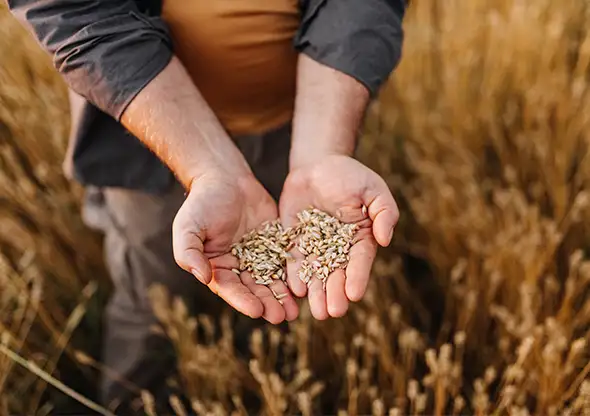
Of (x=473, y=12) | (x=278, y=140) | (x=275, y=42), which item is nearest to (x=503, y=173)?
(x=473, y=12)

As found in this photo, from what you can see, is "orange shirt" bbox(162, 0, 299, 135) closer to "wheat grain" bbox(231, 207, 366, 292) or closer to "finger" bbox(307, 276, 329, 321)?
"wheat grain" bbox(231, 207, 366, 292)

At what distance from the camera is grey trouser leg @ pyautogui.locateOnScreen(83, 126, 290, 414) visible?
→ 62.6 inches

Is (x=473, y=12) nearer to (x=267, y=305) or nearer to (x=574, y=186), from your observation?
(x=574, y=186)

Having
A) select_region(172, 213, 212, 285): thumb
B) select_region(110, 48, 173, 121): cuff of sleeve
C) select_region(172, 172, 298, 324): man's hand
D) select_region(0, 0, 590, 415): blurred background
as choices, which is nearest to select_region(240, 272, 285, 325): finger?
select_region(172, 172, 298, 324): man's hand

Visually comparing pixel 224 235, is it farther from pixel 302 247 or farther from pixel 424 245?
pixel 424 245

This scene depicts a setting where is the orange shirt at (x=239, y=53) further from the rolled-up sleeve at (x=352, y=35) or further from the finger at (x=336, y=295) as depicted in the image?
the finger at (x=336, y=295)

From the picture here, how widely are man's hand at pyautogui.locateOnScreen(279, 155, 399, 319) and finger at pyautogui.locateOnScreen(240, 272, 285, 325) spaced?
0.05 metres

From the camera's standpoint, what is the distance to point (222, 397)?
1.66m

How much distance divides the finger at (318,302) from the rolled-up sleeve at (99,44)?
17.9 inches

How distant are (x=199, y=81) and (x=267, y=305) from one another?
493 mm

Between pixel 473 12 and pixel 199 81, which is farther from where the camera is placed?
pixel 473 12

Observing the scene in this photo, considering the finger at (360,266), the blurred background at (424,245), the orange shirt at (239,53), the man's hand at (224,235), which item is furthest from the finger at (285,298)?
the orange shirt at (239,53)

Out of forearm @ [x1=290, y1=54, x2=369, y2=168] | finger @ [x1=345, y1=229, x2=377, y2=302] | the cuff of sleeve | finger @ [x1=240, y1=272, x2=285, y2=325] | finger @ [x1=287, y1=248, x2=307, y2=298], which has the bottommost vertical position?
finger @ [x1=287, y1=248, x2=307, y2=298]

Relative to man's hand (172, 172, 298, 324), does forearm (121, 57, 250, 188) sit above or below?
above
